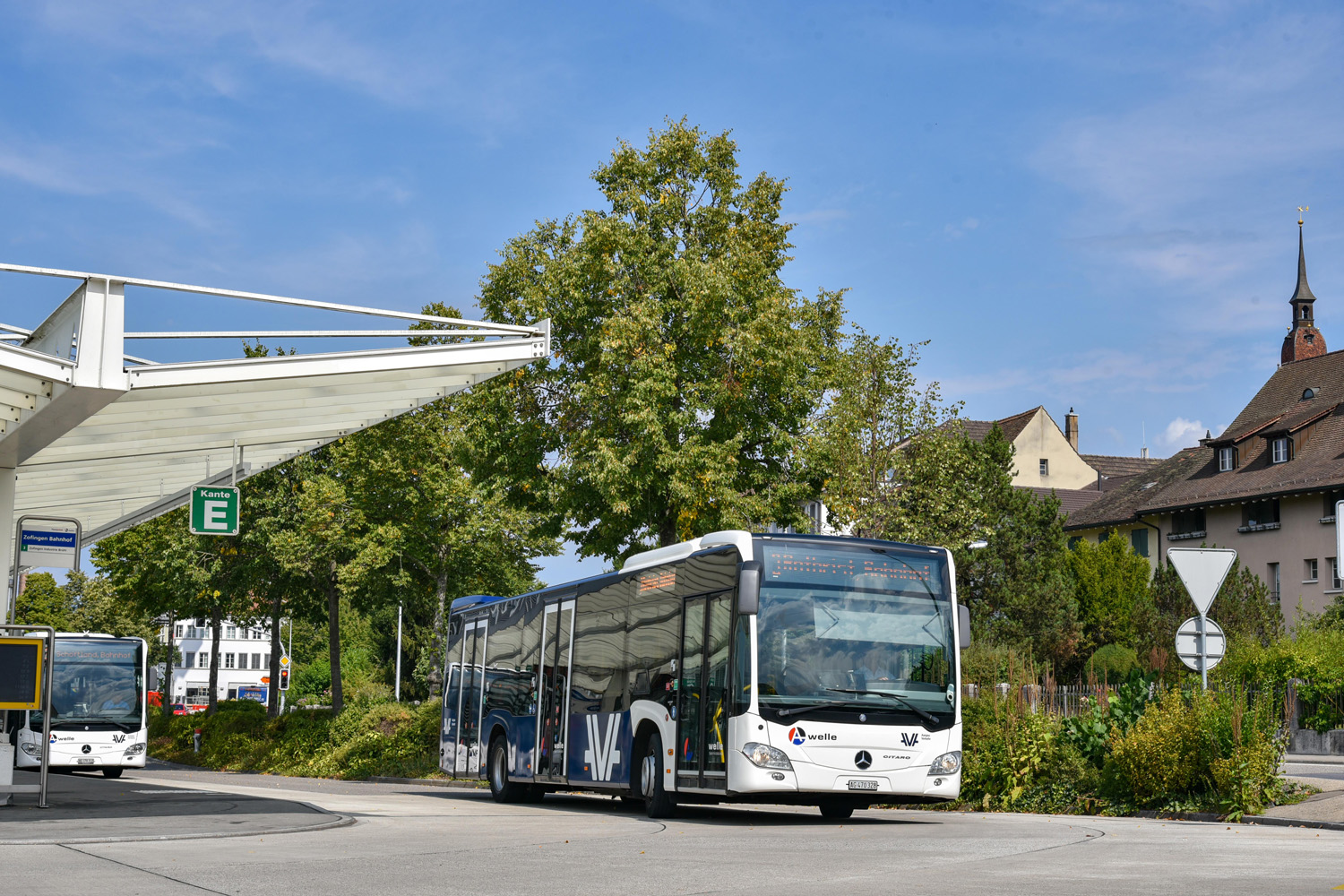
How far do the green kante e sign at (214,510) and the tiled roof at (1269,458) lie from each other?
137 feet

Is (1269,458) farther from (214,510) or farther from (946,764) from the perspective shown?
(214,510)

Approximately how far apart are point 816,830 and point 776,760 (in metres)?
0.78

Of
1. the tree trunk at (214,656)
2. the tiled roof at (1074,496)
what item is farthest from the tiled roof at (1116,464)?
the tree trunk at (214,656)

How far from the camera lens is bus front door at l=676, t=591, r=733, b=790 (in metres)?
15.0

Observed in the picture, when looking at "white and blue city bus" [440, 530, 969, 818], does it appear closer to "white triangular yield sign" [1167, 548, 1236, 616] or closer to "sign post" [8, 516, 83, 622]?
"white triangular yield sign" [1167, 548, 1236, 616]

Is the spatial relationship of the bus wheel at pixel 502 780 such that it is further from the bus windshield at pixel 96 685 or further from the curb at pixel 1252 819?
the bus windshield at pixel 96 685

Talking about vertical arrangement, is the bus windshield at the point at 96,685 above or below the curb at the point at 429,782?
above

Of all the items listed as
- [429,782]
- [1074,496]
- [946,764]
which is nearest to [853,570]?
[946,764]

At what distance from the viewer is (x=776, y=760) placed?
14.5 meters

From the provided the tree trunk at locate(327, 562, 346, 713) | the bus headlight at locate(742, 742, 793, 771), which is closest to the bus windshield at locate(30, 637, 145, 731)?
the tree trunk at locate(327, 562, 346, 713)

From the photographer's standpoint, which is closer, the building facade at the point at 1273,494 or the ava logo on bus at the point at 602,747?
the ava logo on bus at the point at 602,747

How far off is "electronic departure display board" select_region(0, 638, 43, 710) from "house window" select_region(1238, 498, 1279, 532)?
4863cm

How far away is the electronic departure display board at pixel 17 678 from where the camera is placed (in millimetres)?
15820

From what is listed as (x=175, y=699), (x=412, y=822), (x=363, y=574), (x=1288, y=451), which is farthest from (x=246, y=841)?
(x=175, y=699)
